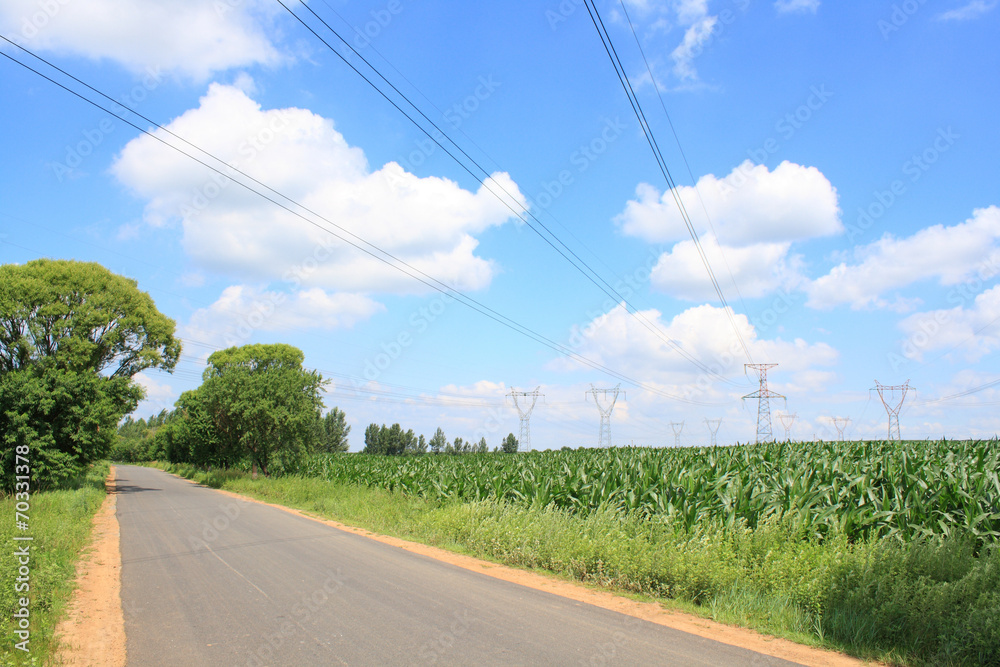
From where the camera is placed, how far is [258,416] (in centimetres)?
3170

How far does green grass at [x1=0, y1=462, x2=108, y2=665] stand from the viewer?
5.32 meters

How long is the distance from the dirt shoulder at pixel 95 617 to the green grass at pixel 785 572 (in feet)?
20.4

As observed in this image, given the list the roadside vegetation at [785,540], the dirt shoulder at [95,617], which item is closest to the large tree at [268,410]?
the roadside vegetation at [785,540]

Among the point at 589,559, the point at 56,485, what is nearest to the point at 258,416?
the point at 56,485

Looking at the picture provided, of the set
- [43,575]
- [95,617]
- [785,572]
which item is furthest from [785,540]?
[43,575]

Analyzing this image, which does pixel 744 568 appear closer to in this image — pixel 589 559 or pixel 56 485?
pixel 589 559

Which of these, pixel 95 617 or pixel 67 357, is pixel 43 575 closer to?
pixel 95 617

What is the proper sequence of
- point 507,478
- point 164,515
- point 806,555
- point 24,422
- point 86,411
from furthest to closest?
1. point 86,411
2. point 24,422
3. point 164,515
4. point 507,478
5. point 806,555

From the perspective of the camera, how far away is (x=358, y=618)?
6.36 metres

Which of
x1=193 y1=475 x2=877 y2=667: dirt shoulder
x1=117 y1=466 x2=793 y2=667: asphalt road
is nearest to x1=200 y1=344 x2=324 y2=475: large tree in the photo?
x1=117 y1=466 x2=793 y2=667: asphalt road

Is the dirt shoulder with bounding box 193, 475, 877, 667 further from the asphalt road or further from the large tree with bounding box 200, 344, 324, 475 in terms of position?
the large tree with bounding box 200, 344, 324, 475

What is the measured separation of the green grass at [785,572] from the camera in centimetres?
565

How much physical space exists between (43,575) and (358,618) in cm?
482

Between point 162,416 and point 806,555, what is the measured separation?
205 meters
